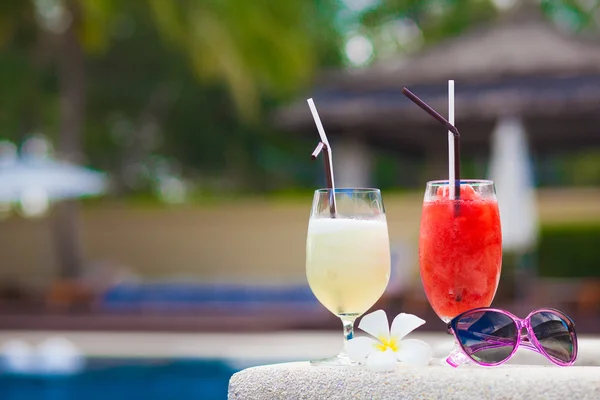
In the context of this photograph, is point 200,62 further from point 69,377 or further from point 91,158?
point 91,158

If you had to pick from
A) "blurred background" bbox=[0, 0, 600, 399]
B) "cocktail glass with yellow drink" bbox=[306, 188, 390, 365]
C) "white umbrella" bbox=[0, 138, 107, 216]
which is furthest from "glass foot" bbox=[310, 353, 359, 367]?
"white umbrella" bbox=[0, 138, 107, 216]

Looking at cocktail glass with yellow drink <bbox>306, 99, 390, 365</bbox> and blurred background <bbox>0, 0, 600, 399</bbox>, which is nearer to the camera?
cocktail glass with yellow drink <bbox>306, 99, 390, 365</bbox>

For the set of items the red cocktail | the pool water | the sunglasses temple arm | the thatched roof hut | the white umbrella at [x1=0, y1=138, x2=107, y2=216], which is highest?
the thatched roof hut

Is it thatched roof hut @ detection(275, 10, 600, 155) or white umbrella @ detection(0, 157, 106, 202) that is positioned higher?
thatched roof hut @ detection(275, 10, 600, 155)

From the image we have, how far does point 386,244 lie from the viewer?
1.76 meters

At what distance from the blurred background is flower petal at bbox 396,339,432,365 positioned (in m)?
5.44

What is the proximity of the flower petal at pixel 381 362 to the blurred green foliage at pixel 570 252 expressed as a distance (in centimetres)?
1137

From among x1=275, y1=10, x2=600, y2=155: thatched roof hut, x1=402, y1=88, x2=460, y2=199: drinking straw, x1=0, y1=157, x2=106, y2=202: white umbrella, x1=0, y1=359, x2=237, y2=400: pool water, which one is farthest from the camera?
x1=0, y1=157, x2=106, y2=202: white umbrella

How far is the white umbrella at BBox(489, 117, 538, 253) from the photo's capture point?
983cm

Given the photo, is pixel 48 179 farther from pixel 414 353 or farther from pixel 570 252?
pixel 414 353

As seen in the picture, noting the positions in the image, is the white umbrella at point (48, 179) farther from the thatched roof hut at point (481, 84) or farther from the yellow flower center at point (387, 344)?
the yellow flower center at point (387, 344)

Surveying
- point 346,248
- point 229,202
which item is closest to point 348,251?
point 346,248

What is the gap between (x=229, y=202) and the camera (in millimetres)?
15328

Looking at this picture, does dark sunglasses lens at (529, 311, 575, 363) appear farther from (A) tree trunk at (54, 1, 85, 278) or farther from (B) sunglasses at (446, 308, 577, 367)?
(A) tree trunk at (54, 1, 85, 278)
